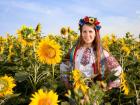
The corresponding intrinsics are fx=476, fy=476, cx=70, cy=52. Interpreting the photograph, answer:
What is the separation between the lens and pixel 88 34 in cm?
455

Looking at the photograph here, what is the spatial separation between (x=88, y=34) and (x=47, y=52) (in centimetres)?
45

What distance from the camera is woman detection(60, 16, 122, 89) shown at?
4484mm

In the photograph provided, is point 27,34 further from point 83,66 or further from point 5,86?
point 5,86

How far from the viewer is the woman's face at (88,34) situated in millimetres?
4551

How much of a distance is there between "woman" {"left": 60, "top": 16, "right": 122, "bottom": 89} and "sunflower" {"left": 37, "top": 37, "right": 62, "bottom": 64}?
176 mm

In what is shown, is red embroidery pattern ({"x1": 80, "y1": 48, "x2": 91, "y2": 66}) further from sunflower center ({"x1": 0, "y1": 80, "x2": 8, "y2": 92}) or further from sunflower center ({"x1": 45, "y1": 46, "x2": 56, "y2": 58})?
sunflower center ({"x1": 0, "y1": 80, "x2": 8, "y2": 92})

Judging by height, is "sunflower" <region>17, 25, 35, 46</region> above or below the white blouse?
above

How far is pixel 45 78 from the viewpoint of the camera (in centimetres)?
450

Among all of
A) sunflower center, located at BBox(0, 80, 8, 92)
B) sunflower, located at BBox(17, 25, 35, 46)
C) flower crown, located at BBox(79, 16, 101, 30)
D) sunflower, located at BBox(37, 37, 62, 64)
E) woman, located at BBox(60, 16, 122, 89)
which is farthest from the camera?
sunflower, located at BBox(17, 25, 35, 46)

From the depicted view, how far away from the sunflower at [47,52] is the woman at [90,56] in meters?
0.18

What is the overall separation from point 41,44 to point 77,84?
0.92 metres

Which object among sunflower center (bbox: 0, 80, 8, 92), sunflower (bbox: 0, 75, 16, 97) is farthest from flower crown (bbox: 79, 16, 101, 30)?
sunflower center (bbox: 0, 80, 8, 92)

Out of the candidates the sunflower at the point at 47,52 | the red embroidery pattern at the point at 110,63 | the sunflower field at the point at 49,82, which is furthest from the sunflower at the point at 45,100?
the red embroidery pattern at the point at 110,63

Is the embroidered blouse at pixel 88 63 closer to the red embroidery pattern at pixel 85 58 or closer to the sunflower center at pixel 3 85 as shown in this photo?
the red embroidery pattern at pixel 85 58
